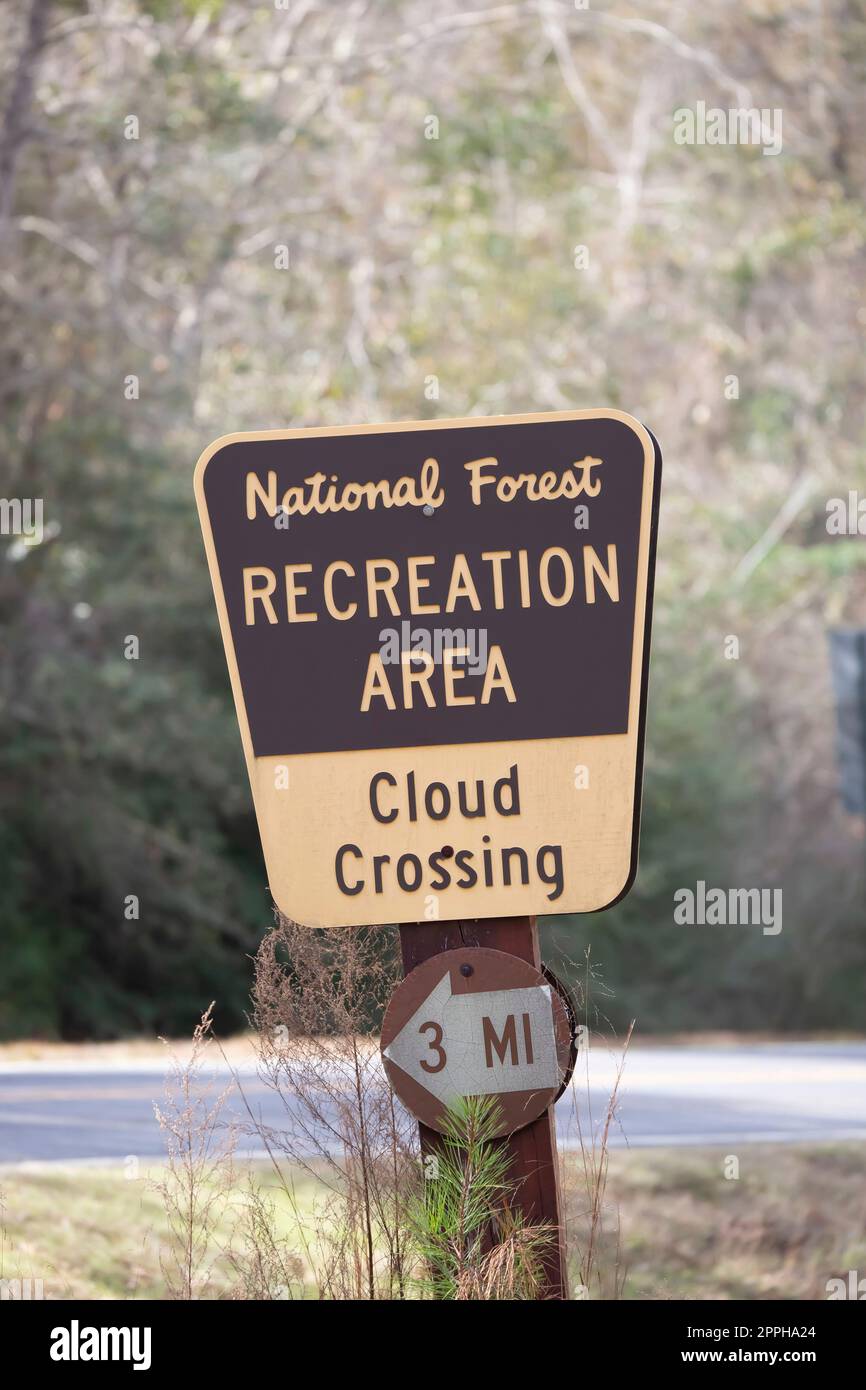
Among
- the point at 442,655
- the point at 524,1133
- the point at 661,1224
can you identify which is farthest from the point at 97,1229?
the point at 442,655

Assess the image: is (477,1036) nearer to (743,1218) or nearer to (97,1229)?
(97,1229)

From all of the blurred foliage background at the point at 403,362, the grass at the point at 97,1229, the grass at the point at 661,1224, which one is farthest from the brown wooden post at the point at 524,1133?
the blurred foliage background at the point at 403,362

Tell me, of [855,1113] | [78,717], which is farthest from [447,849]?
[78,717]

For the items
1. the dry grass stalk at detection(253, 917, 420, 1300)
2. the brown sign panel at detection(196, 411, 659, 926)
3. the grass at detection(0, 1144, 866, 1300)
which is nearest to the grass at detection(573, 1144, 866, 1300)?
the grass at detection(0, 1144, 866, 1300)

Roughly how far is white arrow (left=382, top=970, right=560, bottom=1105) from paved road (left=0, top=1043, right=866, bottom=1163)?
2.18m

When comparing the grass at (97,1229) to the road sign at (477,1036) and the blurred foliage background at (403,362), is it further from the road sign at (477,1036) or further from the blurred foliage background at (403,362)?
the blurred foliage background at (403,362)

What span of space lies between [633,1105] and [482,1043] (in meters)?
6.01

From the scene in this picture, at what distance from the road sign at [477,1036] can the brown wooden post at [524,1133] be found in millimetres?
61

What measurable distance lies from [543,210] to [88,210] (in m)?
7.19

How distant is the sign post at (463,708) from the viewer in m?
5.35

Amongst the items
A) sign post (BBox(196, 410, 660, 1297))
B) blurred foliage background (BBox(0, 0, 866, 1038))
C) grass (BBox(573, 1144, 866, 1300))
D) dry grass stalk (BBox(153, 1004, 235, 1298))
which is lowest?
grass (BBox(573, 1144, 866, 1300))

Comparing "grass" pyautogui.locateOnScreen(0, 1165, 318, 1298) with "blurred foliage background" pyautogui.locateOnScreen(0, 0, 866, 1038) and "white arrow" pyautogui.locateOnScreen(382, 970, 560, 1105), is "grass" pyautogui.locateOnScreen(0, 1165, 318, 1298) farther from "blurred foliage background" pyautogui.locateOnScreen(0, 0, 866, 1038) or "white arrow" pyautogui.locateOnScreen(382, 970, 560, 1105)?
"blurred foliage background" pyautogui.locateOnScreen(0, 0, 866, 1038)

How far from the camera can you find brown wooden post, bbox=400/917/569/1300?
5.26 meters

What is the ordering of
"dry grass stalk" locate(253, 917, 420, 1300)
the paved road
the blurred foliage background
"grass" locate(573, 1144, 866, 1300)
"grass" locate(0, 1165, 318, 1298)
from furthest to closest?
the blurred foliage background
the paved road
"grass" locate(573, 1144, 866, 1300)
"grass" locate(0, 1165, 318, 1298)
"dry grass stalk" locate(253, 917, 420, 1300)
